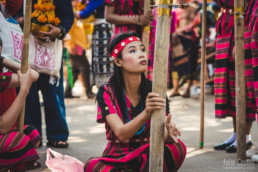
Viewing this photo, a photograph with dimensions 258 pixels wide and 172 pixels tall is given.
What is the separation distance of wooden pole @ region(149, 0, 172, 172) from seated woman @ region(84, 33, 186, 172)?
1.45 ft

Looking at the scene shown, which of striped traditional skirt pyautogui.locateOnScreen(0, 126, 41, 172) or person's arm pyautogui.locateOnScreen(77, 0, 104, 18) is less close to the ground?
person's arm pyautogui.locateOnScreen(77, 0, 104, 18)

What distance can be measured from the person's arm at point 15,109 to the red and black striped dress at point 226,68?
1.89 m

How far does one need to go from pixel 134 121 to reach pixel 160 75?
0.48 meters

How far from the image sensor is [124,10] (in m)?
4.22

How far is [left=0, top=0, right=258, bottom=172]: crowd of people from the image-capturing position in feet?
8.95

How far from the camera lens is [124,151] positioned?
2936mm

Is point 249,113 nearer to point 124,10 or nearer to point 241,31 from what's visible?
point 241,31

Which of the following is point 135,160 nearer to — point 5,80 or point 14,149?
point 14,149

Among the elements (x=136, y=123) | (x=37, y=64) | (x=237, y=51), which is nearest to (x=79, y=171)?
(x=136, y=123)

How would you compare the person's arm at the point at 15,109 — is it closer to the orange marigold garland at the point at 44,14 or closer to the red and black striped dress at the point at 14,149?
the red and black striped dress at the point at 14,149

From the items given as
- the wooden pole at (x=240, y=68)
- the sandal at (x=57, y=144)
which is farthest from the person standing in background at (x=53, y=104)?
the wooden pole at (x=240, y=68)

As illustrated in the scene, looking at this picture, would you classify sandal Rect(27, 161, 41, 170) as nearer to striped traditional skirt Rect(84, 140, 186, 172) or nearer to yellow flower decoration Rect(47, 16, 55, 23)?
striped traditional skirt Rect(84, 140, 186, 172)

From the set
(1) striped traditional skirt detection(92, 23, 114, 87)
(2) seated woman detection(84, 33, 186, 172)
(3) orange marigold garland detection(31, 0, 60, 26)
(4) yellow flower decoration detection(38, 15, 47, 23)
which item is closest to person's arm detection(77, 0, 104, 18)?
(1) striped traditional skirt detection(92, 23, 114, 87)

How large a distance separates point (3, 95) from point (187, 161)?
1.57 metres
